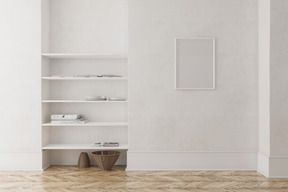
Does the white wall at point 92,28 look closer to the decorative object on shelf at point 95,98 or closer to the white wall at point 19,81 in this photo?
the white wall at point 19,81

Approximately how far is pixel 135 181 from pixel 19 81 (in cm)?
215

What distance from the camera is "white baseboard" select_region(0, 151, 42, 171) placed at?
4.77m

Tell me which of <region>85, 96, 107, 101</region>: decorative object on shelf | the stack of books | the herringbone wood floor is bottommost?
the herringbone wood floor

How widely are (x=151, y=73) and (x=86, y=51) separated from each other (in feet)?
3.64

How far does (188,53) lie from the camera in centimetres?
477

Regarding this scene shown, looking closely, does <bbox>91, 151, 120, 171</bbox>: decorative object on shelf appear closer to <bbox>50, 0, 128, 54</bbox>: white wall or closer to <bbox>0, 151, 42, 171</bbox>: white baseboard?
<bbox>0, 151, 42, 171</bbox>: white baseboard

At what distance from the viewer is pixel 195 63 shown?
477cm

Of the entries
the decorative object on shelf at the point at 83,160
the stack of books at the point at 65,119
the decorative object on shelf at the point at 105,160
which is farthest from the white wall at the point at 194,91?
the stack of books at the point at 65,119

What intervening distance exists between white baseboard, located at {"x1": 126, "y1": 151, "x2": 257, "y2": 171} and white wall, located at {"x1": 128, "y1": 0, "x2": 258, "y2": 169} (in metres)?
0.01

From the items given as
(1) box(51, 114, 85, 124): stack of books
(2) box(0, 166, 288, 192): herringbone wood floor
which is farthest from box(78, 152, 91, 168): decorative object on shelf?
(1) box(51, 114, 85, 124): stack of books

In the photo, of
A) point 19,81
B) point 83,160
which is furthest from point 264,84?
point 19,81

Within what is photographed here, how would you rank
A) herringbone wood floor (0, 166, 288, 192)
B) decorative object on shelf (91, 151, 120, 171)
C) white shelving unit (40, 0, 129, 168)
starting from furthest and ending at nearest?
white shelving unit (40, 0, 129, 168), decorative object on shelf (91, 151, 120, 171), herringbone wood floor (0, 166, 288, 192)

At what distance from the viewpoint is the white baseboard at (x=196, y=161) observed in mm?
4773

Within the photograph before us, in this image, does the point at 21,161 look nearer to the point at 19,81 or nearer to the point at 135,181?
the point at 19,81
